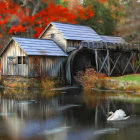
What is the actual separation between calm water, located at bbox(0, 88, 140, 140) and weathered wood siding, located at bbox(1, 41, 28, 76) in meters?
10.9

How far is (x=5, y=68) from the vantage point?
28859 mm

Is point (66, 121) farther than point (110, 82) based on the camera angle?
No

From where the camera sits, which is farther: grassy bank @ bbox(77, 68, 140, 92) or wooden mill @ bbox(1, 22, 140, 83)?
wooden mill @ bbox(1, 22, 140, 83)

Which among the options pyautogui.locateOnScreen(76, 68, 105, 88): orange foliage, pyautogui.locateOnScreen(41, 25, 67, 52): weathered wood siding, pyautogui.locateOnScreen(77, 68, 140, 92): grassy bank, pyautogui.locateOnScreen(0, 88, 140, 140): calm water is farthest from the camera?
pyautogui.locateOnScreen(41, 25, 67, 52): weathered wood siding

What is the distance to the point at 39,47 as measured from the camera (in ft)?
89.5

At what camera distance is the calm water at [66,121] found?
8750 mm

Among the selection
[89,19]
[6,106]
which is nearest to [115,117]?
[6,106]

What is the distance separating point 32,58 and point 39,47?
173 cm

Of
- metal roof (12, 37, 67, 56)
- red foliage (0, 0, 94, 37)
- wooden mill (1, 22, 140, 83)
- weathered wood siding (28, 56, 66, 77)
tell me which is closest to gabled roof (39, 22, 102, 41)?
wooden mill (1, 22, 140, 83)

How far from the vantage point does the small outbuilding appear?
2606 centimetres

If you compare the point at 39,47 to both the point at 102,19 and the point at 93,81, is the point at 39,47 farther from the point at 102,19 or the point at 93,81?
the point at 102,19

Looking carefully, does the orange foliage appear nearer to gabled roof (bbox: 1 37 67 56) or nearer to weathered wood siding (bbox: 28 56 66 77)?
weathered wood siding (bbox: 28 56 66 77)

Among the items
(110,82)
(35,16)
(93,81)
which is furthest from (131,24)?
(110,82)

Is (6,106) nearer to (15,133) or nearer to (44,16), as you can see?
(15,133)
